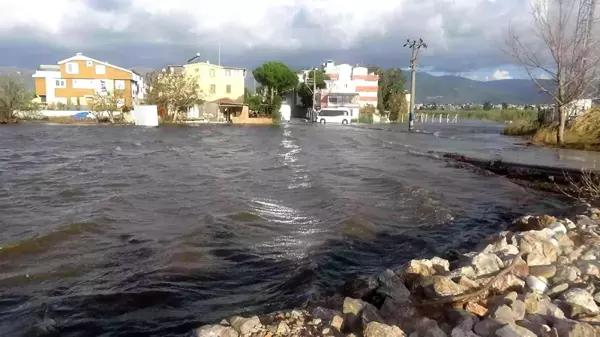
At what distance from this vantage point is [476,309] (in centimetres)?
438

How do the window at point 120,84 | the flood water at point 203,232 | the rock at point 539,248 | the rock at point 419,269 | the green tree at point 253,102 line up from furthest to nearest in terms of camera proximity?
the green tree at point 253,102
the window at point 120,84
the rock at point 539,248
the flood water at point 203,232
the rock at point 419,269

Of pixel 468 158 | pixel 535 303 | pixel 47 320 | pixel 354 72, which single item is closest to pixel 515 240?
pixel 535 303

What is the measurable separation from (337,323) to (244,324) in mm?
797

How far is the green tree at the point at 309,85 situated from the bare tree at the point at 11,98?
38252 mm

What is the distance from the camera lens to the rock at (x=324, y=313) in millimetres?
4366

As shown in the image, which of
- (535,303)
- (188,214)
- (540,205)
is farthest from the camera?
(540,205)

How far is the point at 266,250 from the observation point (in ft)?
26.0

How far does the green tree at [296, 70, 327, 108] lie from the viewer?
76188 mm

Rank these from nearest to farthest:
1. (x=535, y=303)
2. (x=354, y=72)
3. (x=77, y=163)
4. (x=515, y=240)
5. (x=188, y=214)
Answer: (x=535, y=303) → (x=515, y=240) → (x=188, y=214) → (x=77, y=163) → (x=354, y=72)

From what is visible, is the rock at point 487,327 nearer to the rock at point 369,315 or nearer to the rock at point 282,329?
the rock at point 369,315

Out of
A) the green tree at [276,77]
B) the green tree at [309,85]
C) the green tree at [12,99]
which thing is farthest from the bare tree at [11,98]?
A: the green tree at [309,85]

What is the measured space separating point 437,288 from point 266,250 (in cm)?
371

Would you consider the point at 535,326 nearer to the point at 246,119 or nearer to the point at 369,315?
the point at 369,315

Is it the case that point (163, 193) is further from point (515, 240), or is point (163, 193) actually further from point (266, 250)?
point (515, 240)
